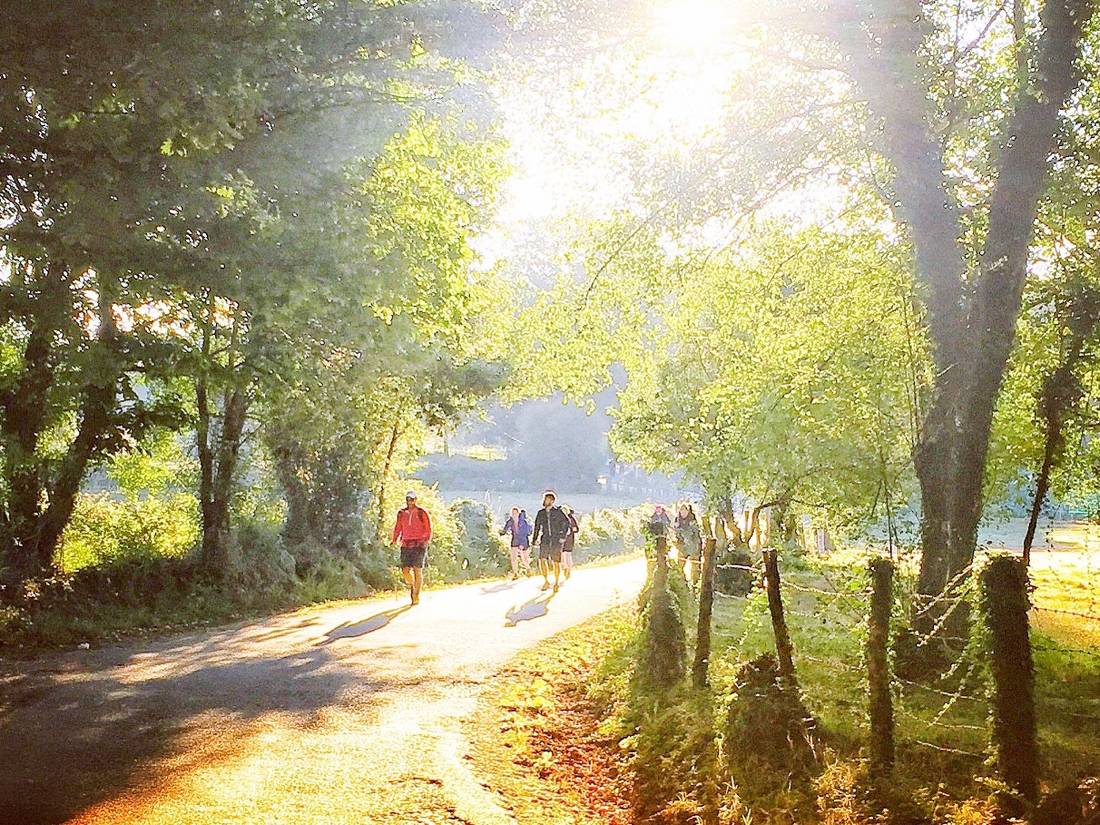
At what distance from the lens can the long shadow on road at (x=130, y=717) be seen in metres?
5.93

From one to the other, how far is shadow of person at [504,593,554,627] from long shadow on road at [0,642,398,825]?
403 cm

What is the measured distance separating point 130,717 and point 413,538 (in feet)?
28.4

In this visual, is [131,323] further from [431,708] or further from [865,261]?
[865,261]

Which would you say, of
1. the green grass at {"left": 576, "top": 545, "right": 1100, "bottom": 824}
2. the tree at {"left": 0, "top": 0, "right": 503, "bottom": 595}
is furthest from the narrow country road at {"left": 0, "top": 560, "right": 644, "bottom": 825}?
the tree at {"left": 0, "top": 0, "right": 503, "bottom": 595}

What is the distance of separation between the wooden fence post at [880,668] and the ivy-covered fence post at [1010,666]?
0.82 meters

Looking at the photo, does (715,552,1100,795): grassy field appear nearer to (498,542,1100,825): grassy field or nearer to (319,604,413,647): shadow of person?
(498,542,1100,825): grassy field

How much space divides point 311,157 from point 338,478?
507 inches

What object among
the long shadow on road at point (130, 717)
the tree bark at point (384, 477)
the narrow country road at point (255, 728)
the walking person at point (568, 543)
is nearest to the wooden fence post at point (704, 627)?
the narrow country road at point (255, 728)

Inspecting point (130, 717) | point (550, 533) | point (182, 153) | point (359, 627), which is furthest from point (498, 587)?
point (182, 153)

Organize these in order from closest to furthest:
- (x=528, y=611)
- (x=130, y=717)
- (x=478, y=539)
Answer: (x=130, y=717)
(x=528, y=611)
(x=478, y=539)

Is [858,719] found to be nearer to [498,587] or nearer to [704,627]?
[704,627]

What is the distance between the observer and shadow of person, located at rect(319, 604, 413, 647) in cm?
1238

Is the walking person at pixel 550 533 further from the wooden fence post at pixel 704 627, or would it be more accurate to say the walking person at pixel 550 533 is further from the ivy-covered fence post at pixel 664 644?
the wooden fence post at pixel 704 627

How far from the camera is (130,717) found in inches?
304
